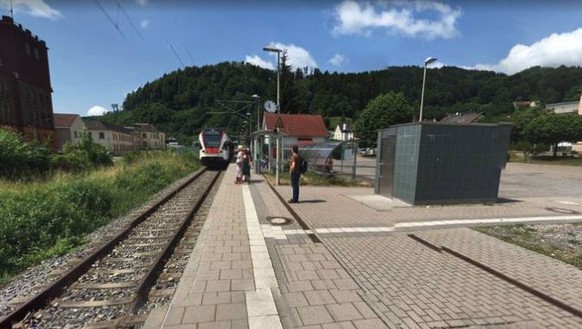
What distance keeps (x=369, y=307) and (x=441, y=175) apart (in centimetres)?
729

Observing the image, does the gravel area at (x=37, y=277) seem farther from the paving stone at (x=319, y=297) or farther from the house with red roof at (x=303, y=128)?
the house with red roof at (x=303, y=128)

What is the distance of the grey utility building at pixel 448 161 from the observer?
30.9 feet

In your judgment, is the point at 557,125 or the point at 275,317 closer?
the point at 275,317

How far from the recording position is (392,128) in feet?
35.1

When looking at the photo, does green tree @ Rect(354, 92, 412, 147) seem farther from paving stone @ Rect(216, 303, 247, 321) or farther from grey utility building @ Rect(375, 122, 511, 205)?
paving stone @ Rect(216, 303, 247, 321)

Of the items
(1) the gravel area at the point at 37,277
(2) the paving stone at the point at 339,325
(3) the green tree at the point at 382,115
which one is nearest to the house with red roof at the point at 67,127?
(3) the green tree at the point at 382,115

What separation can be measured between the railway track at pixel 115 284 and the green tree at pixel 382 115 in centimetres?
5648

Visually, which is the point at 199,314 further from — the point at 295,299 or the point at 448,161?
the point at 448,161

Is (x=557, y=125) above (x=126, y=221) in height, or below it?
above

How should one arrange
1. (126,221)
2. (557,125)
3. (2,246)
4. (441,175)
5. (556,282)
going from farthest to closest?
(557,125) < (441,175) < (126,221) < (2,246) < (556,282)

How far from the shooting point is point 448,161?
963 centimetres

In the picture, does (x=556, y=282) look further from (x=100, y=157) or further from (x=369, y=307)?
(x=100, y=157)

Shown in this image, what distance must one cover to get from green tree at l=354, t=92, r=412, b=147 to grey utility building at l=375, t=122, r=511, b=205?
49993 mm

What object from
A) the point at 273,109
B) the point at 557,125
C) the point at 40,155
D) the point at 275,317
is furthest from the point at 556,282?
the point at 557,125
